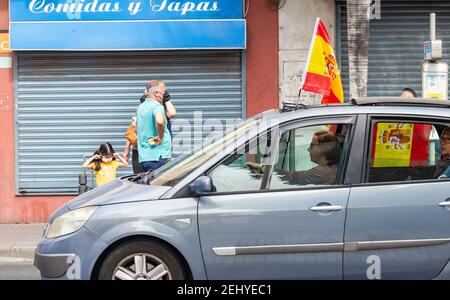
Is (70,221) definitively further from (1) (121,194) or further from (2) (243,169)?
(2) (243,169)

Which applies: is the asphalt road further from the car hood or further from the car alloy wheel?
the car alloy wheel

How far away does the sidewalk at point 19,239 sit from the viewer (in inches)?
329

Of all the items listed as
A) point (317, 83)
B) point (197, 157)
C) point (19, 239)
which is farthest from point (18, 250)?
point (317, 83)

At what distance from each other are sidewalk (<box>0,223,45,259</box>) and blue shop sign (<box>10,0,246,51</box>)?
109 inches

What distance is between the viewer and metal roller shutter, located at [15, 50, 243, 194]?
10328 millimetres

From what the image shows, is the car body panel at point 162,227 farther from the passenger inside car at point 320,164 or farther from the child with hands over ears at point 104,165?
the child with hands over ears at point 104,165

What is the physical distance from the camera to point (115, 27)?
1005 cm

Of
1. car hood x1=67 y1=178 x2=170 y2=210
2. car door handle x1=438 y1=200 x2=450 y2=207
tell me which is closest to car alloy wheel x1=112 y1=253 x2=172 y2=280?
car hood x1=67 y1=178 x2=170 y2=210

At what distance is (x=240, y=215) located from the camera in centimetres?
462

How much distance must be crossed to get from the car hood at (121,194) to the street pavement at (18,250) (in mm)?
2428

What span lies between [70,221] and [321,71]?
380 cm

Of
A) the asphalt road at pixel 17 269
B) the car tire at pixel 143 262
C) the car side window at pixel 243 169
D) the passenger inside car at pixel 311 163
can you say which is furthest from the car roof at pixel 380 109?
the asphalt road at pixel 17 269
